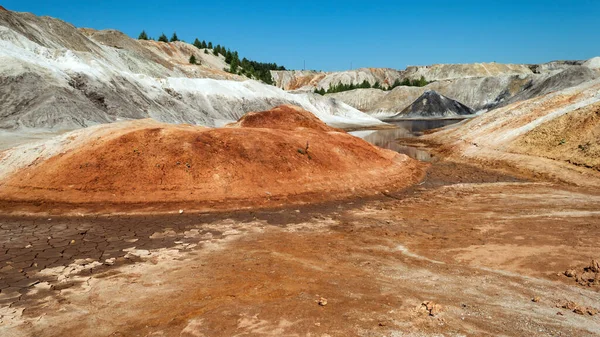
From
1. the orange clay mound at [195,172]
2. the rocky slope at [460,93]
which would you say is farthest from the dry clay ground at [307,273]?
the rocky slope at [460,93]

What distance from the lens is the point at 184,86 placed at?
2576 inches

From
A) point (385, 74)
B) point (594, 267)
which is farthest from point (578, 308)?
point (385, 74)

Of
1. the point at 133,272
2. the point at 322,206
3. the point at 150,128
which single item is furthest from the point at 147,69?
the point at 133,272

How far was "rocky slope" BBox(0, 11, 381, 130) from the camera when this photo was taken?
40438 millimetres

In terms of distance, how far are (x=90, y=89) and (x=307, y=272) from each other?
47.1 m

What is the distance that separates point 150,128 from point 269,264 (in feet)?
42.9

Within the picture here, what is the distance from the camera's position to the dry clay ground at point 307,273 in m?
6.56

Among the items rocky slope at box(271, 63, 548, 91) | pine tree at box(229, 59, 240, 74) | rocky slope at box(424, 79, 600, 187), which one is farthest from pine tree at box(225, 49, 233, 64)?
rocky slope at box(424, 79, 600, 187)

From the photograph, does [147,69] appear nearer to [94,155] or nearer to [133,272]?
[94,155]

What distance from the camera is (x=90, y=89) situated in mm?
47594

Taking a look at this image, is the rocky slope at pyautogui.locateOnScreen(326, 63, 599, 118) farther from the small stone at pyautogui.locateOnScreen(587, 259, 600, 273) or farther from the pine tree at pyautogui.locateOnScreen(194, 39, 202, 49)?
the small stone at pyautogui.locateOnScreen(587, 259, 600, 273)

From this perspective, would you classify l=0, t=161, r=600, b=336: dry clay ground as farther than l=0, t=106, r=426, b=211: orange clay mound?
No

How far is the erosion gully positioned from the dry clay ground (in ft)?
0.11

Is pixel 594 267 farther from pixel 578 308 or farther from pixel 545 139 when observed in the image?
pixel 545 139
